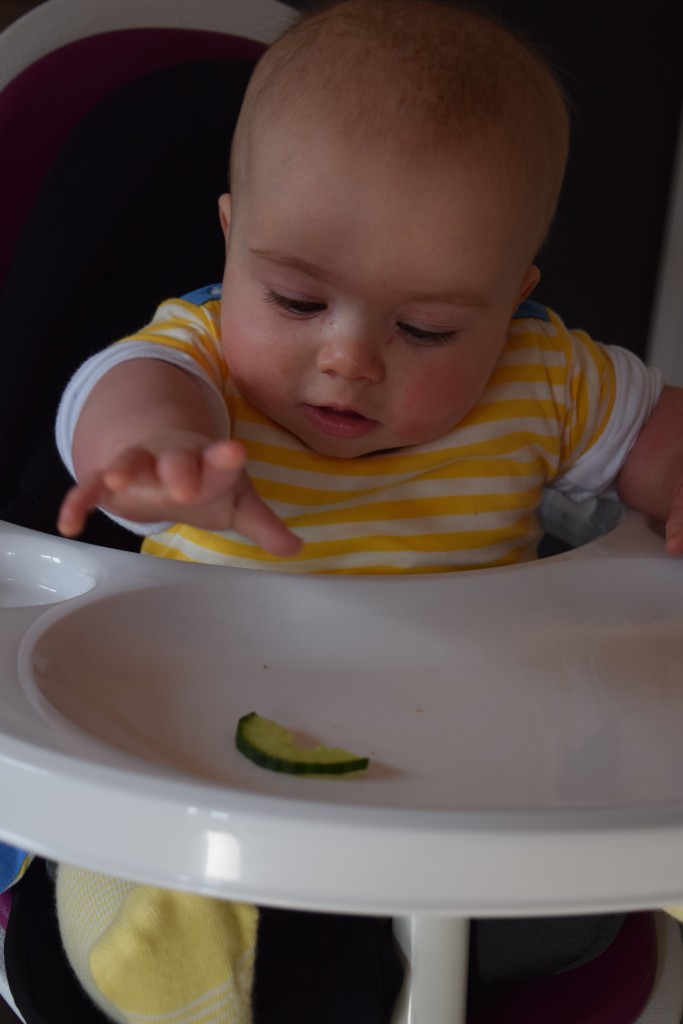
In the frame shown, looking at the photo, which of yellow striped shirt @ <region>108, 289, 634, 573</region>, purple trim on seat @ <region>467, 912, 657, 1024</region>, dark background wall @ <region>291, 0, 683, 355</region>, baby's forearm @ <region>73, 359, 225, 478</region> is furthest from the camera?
dark background wall @ <region>291, 0, 683, 355</region>

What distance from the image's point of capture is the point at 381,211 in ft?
2.42

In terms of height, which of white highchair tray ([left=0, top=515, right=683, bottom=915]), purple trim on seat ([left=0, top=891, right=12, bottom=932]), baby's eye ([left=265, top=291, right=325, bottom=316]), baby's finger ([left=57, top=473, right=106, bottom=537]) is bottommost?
purple trim on seat ([left=0, top=891, right=12, bottom=932])

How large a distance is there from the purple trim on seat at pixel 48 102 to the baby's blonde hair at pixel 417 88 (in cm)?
19

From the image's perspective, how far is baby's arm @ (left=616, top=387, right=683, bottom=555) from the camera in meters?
0.89

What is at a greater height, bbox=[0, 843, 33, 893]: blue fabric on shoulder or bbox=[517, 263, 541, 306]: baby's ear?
bbox=[517, 263, 541, 306]: baby's ear

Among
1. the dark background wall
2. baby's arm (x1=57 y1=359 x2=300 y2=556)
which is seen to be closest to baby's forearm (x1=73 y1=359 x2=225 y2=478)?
baby's arm (x1=57 y1=359 x2=300 y2=556)

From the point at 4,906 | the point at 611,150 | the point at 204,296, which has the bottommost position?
the point at 4,906

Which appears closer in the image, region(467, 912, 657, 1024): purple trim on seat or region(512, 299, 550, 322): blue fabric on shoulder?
region(467, 912, 657, 1024): purple trim on seat

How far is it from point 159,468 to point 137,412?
145 mm

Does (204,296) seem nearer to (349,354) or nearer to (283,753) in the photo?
(349,354)

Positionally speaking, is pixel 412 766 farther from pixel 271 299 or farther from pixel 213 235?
pixel 213 235

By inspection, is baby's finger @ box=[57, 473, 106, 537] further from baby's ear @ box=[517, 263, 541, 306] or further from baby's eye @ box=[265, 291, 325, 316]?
baby's ear @ box=[517, 263, 541, 306]

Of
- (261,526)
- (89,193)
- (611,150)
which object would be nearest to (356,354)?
(261,526)

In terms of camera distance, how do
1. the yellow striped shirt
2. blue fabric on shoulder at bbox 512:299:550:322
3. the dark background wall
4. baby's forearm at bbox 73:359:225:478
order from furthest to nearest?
the dark background wall
blue fabric on shoulder at bbox 512:299:550:322
the yellow striped shirt
baby's forearm at bbox 73:359:225:478
